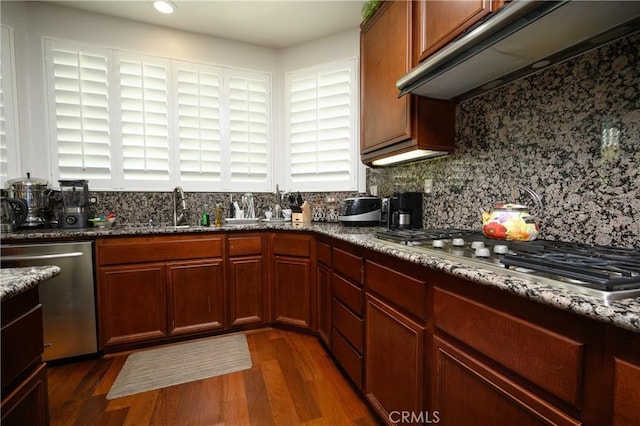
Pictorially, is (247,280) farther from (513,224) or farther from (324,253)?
(513,224)

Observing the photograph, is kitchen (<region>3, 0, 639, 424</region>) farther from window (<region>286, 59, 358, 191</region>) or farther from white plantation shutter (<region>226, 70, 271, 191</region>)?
white plantation shutter (<region>226, 70, 271, 191</region>)

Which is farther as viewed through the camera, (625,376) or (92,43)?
(92,43)

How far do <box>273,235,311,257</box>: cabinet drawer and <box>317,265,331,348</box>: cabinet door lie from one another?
19 cm

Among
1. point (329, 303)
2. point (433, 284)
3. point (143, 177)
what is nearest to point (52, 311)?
point (143, 177)

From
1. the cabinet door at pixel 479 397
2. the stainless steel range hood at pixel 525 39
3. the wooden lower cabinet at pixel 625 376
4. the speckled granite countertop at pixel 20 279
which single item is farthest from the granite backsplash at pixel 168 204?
the wooden lower cabinet at pixel 625 376

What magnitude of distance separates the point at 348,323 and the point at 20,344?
133 cm

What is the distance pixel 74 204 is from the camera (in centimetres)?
221

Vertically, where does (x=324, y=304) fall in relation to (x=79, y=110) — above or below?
below

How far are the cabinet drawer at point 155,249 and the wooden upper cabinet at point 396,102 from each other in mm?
1450

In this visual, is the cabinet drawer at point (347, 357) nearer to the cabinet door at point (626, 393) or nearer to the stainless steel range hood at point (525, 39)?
the cabinet door at point (626, 393)

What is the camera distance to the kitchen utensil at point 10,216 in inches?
77.2

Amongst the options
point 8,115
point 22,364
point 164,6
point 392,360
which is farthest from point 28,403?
point 164,6

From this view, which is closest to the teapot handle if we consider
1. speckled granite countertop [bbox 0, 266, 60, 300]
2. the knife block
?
the knife block

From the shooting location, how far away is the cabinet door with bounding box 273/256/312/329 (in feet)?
7.34
